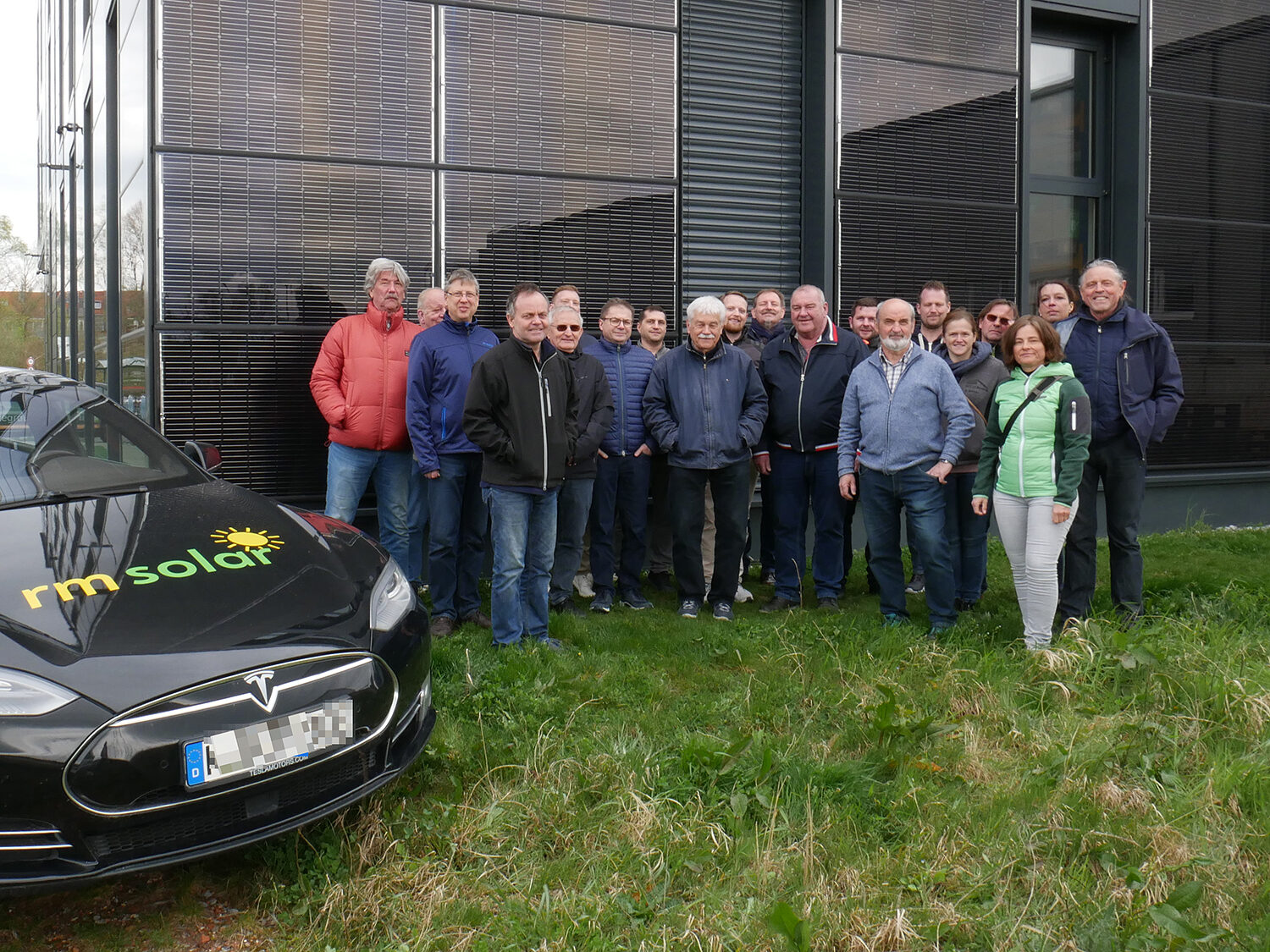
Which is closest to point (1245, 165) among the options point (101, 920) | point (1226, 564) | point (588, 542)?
point (1226, 564)

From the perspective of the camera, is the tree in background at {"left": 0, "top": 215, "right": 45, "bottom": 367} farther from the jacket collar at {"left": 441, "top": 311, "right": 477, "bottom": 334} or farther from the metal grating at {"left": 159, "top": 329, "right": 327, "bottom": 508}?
the jacket collar at {"left": 441, "top": 311, "right": 477, "bottom": 334}

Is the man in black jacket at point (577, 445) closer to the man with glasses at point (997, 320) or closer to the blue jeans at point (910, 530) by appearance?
the blue jeans at point (910, 530)

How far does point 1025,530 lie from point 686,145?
4.40 metres

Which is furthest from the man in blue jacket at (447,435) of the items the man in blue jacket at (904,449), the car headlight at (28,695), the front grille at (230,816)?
the car headlight at (28,695)

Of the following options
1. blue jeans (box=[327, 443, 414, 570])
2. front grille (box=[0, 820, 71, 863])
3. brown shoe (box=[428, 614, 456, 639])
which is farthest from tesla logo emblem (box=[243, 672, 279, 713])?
blue jeans (box=[327, 443, 414, 570])

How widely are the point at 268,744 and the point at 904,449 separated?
3839 mm

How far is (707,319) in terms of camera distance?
19.4 feet

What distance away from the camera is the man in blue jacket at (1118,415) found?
5539 millimetres

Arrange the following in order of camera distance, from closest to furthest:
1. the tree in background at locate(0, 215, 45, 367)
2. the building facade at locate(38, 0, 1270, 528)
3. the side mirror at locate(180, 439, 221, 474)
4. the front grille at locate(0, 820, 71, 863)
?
the front grille at locate(0, 820, 71, 863) → the side mirror at locate(180, 439, 221, 474) → the building facade at locate(38, 0, 1270, 528) → the tree in background at locate(0, 215, 45, 367)

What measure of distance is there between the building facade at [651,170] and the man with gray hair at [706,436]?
1.81 meters

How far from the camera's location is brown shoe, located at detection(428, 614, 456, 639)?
5.43m

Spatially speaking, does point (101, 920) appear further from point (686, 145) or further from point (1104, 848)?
point (686, 145)

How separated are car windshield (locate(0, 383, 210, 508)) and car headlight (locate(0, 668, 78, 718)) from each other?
1174 millimetres

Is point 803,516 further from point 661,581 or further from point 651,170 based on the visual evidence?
point 651,170
